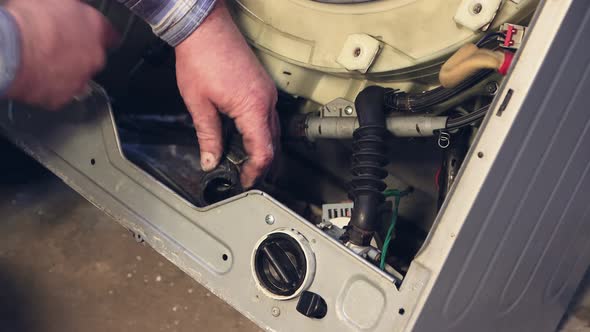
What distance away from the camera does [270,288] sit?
0.97m

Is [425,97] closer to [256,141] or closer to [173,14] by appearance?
[256,141]

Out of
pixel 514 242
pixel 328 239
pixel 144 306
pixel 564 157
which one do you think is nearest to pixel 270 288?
pixel 328 239

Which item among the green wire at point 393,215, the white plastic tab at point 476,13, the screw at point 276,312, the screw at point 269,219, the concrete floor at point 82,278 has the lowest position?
the concrete floor at point 82,278

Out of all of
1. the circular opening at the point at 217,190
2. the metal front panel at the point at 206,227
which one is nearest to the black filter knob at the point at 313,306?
the metal front panel at the point at 206,227

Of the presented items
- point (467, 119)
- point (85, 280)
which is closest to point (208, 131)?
point (467, 119)

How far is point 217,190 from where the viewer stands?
1.17 meters

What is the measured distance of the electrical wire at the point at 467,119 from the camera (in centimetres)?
97

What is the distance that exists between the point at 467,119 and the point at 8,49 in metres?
0.70

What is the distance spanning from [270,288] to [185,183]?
336 mm

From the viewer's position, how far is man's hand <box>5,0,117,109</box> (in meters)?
1.00

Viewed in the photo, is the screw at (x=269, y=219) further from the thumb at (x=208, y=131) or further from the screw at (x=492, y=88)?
the screw at (x=492, y=88)

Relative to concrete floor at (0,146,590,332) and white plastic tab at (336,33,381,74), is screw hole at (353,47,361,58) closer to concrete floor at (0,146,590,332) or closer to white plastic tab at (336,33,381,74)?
white plastic tab at (336,33,381,74)

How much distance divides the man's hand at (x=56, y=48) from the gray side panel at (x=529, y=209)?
0.69 metres

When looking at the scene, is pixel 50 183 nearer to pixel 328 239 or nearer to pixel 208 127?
pixel 208 127
